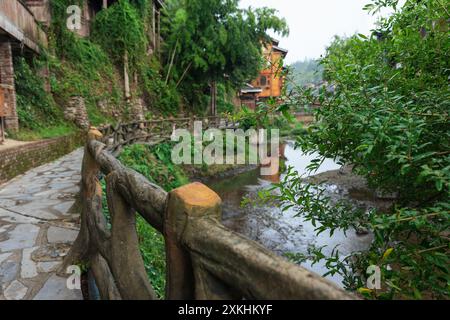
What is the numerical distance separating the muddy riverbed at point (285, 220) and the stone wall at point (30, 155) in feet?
17.9

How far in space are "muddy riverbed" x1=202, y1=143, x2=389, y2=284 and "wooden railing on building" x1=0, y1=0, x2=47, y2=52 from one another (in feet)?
25.1

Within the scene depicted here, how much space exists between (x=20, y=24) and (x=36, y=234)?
320 inches

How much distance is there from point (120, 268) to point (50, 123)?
38.5ft

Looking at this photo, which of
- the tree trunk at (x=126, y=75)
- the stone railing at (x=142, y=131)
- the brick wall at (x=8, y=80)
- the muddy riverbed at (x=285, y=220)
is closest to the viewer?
the muddy riverbed at (x=285, y=220)

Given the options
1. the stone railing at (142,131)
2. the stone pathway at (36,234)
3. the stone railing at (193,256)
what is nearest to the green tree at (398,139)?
the stone railing at (193,256)

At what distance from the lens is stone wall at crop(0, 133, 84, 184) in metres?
6.73

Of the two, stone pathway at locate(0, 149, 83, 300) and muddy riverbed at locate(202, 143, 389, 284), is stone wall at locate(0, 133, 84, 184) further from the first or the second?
muddy riverbed at locate(202, 143, 389, 284)

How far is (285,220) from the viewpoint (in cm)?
1070

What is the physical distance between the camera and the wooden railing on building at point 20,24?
8.03 m

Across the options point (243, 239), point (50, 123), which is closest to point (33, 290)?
point (243, 239)

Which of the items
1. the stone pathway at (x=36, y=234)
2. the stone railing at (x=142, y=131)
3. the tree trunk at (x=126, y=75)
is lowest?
the stone pathway at (x=36, y=234)

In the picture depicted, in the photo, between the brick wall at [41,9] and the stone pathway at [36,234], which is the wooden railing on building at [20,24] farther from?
the stone pathway at [36,234]

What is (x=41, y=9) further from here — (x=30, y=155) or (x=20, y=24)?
(x=30, y=155)
